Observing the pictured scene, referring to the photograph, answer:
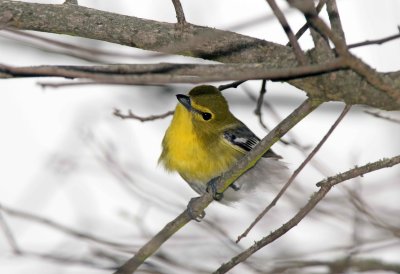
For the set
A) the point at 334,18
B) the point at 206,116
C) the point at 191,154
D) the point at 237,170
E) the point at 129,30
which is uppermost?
the point at 206,116

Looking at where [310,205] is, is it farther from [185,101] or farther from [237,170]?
[185,101]

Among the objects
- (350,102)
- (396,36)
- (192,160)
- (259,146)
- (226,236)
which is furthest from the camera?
(192,160)

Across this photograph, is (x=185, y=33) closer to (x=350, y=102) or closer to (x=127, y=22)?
(x=127, y=22)

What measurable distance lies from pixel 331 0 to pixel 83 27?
1527 millimetres

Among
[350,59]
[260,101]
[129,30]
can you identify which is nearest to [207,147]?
[260,101]

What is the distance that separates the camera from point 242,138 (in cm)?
698

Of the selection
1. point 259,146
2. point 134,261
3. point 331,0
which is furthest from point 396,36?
point 134,261

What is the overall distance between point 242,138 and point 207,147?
1.74ft

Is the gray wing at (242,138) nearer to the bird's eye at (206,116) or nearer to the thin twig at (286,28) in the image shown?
the bird's eye at (206,116)

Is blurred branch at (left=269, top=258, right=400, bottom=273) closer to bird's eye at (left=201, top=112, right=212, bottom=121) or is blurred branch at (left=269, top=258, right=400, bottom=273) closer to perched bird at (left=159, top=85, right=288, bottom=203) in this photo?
perched bird at (left=159, top=85, right=288, bottom=203)

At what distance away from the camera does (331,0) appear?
2836 millimetres

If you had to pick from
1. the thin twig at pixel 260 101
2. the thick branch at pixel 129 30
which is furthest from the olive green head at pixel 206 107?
the thick branch at pixel 129 30

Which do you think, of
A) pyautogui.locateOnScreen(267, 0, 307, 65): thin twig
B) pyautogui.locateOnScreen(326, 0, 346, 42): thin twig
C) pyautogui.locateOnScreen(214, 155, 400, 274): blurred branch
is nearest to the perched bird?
pyautogui.locateOnScreen(214, 155, 400, 274): blurred branch

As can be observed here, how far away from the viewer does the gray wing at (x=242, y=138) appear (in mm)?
6879
